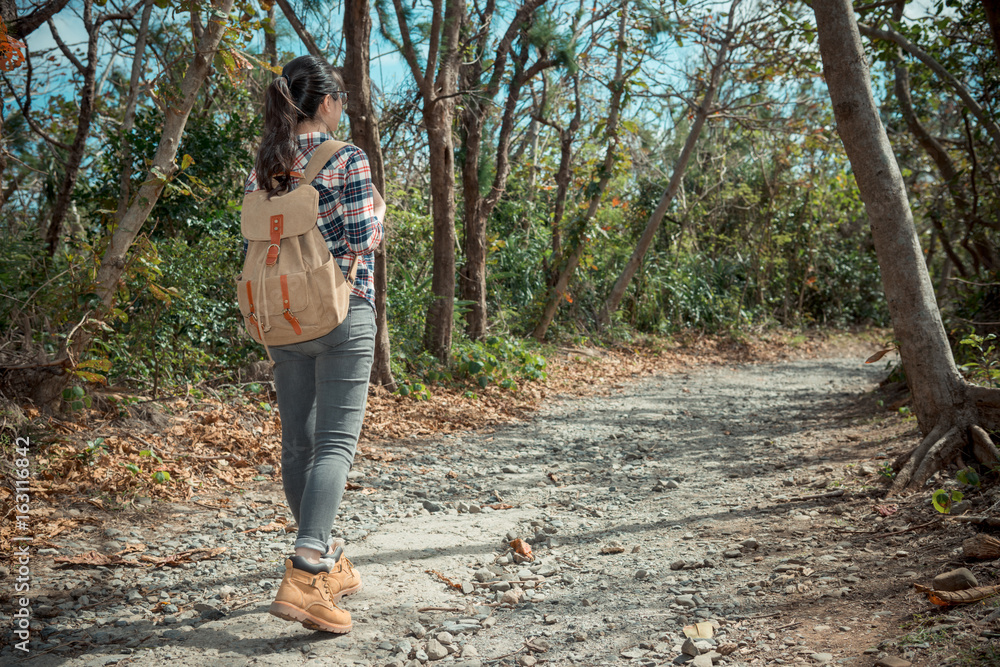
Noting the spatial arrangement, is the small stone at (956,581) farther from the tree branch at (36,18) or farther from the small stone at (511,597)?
the tree branch at (36,18)

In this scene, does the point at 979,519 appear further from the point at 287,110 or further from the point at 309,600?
the point at 287,110

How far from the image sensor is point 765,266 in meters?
14.6

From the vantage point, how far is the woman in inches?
95.0

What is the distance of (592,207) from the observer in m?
11.0

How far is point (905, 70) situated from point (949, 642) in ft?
24.4

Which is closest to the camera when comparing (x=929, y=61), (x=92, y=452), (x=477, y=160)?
(x=92, y=452)

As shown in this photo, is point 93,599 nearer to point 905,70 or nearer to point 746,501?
point 746,501

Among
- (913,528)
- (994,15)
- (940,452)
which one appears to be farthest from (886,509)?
(994,15)

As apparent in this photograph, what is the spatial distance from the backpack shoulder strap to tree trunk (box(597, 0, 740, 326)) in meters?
9.41

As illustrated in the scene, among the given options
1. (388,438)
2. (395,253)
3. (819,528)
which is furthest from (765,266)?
(819,528)

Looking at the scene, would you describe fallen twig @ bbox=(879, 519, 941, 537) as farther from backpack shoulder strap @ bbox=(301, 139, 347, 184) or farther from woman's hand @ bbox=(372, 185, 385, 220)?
backpack shoulder strap @ bbox=(301, 139, 347, 184)

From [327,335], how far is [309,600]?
2.89 ft

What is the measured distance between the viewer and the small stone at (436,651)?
7.66 ft

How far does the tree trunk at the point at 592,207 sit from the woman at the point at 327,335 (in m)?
8.13
